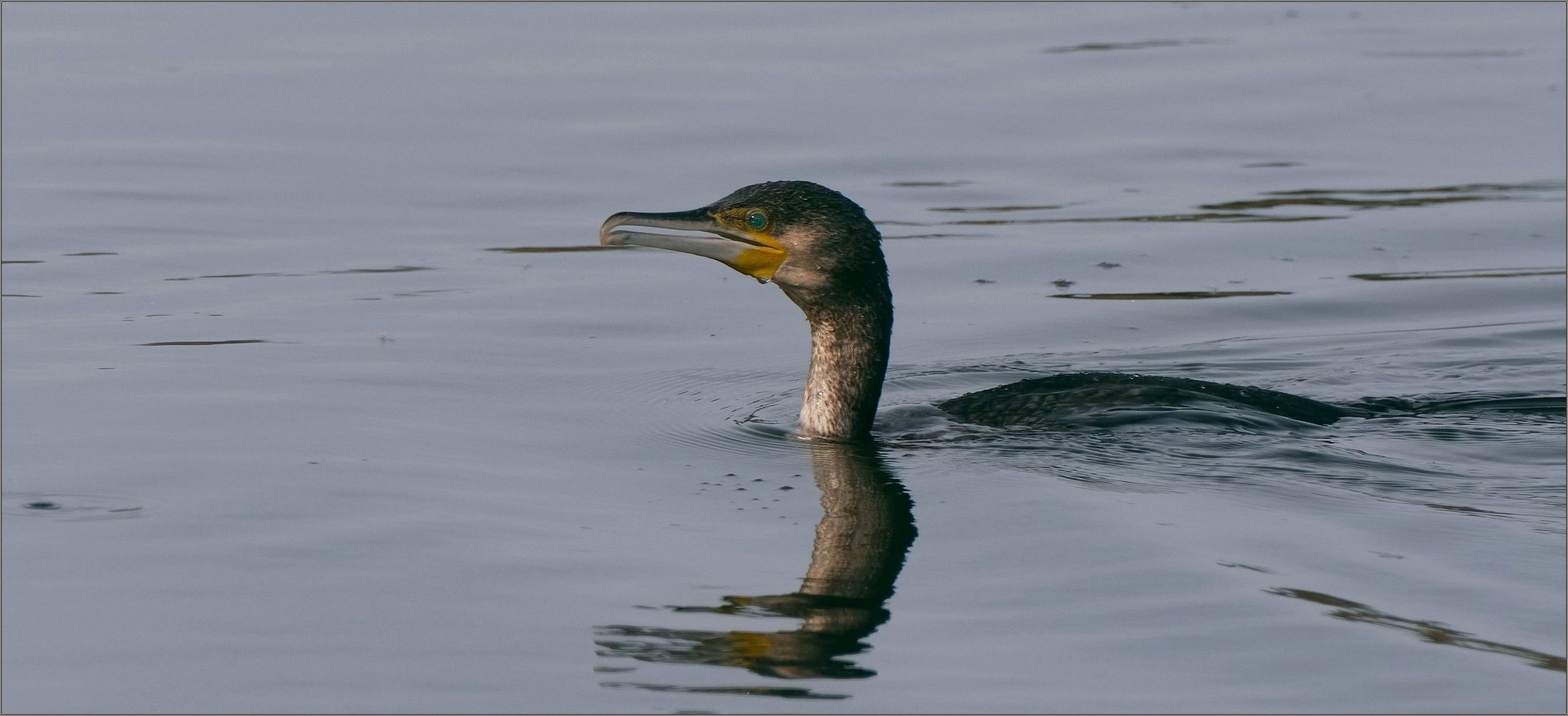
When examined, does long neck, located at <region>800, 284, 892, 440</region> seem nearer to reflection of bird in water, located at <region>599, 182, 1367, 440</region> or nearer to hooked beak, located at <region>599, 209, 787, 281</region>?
reflection of bird in water, located at <region>599, 182, 1367, 440</region>

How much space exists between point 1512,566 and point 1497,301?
4263 millimetres

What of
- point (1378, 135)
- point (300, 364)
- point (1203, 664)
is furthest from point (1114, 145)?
point (1203, 664)

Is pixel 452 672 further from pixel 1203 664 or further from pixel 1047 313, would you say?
pixel 1047 313

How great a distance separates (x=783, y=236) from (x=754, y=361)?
5.13 ft

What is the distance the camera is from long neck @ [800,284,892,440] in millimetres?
6961

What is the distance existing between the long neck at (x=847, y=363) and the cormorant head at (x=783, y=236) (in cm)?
12

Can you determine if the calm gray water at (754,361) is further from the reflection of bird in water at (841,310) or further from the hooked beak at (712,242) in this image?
the hooked beak at (712,242)

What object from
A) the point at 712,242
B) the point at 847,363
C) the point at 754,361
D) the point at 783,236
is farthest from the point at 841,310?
the point at 754,361

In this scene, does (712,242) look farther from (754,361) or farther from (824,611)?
(824,611)

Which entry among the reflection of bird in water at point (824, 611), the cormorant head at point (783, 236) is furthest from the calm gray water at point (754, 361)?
the cormorant head at point (783, 236)

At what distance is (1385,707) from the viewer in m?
4.24

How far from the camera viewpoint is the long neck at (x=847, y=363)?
22.8 feet

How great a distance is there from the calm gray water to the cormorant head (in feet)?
2.00

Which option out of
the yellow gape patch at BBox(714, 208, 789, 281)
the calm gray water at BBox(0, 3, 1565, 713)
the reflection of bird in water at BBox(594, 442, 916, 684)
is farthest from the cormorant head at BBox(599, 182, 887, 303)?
the reflection of bird in water at BBox(594, 442, 916, 684)
